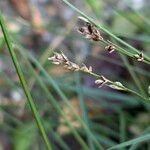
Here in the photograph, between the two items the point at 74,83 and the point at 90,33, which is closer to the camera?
the point at 90,33

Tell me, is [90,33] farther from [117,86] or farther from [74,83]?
[74,83]

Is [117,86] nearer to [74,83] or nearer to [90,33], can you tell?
[90,33]

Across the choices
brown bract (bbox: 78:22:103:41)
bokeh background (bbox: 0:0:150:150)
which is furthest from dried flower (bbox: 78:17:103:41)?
bokeh background (bbox: 0:0:150:150)

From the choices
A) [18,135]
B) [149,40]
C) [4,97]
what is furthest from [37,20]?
[149,40]

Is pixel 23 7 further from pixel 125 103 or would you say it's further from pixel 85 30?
pixel 85 30

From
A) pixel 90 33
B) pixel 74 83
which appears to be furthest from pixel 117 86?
pixel 74 83

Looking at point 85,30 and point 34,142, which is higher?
point 34,142

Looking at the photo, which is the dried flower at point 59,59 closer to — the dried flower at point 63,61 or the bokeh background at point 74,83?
the dried flower at point 63,61

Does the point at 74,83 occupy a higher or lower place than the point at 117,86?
higher

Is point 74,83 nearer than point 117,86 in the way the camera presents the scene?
No
